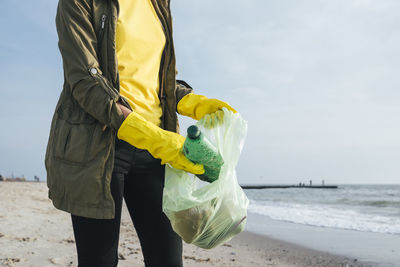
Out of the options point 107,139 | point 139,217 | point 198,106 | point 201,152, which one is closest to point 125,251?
point 139,217

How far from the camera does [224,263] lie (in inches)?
144

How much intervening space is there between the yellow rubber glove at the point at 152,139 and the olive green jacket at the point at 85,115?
36 millimetres

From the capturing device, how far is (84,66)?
1.20 meters

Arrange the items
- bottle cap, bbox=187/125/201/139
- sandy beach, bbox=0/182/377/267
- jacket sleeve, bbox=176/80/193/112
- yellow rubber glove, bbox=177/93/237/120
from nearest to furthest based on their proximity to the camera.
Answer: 1. bottle cap, bbox=187/125/201/139
2. yellow rubber glove, bbox=177/93/237/120
3. jacket sleeve, bbox=176/80/193/112
4. sandy beach, bbox=0/182/377/267

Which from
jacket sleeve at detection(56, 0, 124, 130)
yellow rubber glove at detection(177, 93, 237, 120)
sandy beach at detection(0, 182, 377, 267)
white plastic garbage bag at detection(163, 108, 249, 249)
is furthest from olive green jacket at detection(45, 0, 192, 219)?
sandy beach at detection(0, 182, 377, 267)

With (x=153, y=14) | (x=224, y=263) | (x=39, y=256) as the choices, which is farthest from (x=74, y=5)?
(x=224, y=263)

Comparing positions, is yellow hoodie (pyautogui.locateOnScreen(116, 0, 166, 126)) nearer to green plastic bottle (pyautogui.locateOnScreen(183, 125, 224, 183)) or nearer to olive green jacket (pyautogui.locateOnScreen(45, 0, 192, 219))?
olive green jacket (pyautogui.locateOnScreen(45, 0, 192, 219))

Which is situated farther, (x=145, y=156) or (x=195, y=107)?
(x=195, y=107)

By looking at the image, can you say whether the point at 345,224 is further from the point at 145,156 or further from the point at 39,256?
the point at 145,156

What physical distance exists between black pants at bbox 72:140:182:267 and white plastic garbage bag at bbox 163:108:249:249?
9 cm

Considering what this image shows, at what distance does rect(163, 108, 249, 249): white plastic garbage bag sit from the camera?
1200 millimetres

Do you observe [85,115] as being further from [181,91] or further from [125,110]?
[181,91]

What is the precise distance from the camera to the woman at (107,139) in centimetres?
119

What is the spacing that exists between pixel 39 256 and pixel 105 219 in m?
2.56
